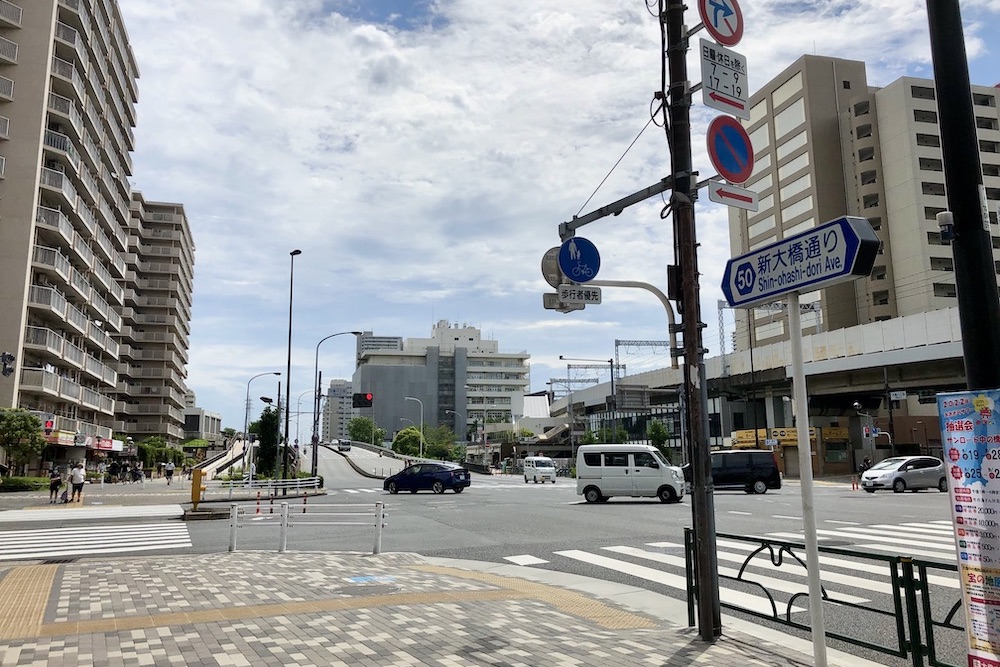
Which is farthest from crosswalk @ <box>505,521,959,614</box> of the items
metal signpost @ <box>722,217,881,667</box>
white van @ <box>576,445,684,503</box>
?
white van @ <box>576,445,684,503</box>

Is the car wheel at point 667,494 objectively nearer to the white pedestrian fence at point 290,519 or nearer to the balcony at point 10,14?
the white pedestrian fence at point 290,519

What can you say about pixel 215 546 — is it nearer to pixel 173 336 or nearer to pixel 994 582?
pixel 994 582

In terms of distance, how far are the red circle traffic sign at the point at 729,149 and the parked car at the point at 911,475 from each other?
28634 millimetres

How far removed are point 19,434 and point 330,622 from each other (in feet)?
120

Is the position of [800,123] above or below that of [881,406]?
above

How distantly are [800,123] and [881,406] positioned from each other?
32208 millimetres

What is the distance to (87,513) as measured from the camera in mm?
22641

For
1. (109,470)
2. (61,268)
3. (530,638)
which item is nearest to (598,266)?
(530,638)

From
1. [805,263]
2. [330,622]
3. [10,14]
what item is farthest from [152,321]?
[805,263]

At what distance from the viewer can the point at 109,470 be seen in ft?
166

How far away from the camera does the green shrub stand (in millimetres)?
36062

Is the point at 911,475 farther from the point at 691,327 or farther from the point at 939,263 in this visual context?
the point at 939,263

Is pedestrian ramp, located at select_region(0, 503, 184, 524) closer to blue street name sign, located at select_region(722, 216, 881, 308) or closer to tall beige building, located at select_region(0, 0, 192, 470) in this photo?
blue street name sign, located at select_region(722, 216, 881, 308)

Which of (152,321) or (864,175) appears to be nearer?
(864,175)
